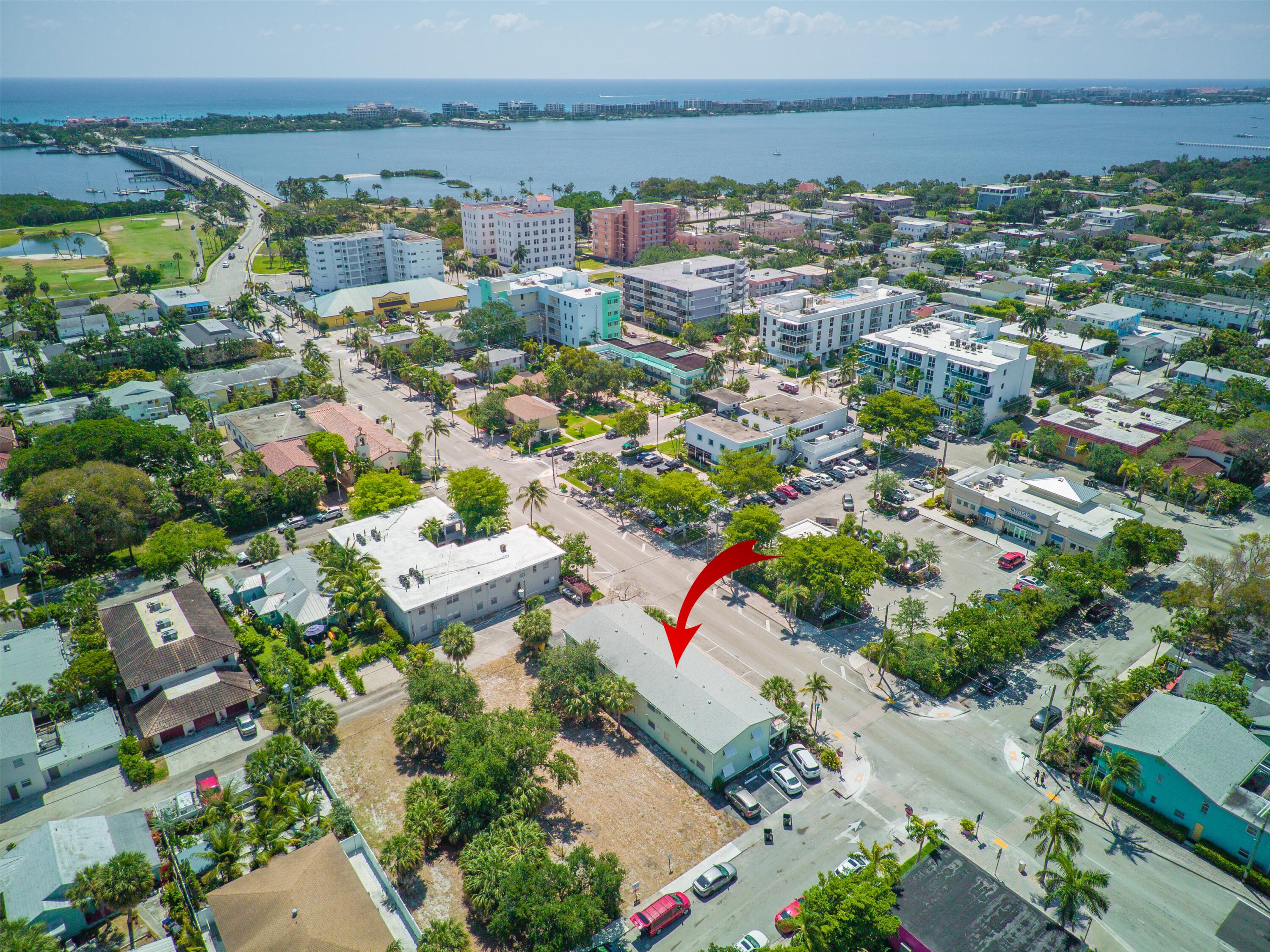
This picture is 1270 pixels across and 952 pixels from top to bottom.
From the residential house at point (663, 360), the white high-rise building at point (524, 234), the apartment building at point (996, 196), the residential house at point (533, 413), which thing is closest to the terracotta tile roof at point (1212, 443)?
the residential house at point (663, 360)

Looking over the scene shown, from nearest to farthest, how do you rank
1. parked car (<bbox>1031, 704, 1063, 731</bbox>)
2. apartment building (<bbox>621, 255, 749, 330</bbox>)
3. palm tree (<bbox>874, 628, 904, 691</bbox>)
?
parked car (<bbox>1031, 704, 1063, 731</bbox>) < palm tree (<bbox>874, 628, 904, 691</bbox>) < apartment building (<bbox>621, 255, 749, 330</bbox>)

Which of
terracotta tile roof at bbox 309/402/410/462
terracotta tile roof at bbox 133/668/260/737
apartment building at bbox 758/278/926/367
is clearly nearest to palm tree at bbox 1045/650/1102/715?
terracotta tile roof at bbox 133/668/260/737

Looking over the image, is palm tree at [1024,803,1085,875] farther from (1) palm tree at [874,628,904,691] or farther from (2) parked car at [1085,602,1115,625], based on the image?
(2) parked car at [1085,602,1115,625]

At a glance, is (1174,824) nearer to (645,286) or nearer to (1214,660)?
(1214,660)

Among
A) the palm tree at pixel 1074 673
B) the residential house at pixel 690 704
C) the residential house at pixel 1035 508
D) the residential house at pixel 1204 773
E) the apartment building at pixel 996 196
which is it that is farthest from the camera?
the apartment building at pixel 996 196

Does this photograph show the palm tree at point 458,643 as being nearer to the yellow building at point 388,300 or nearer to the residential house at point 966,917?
the residential house at point 966,917

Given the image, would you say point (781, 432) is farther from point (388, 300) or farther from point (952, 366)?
point (388, 300)
